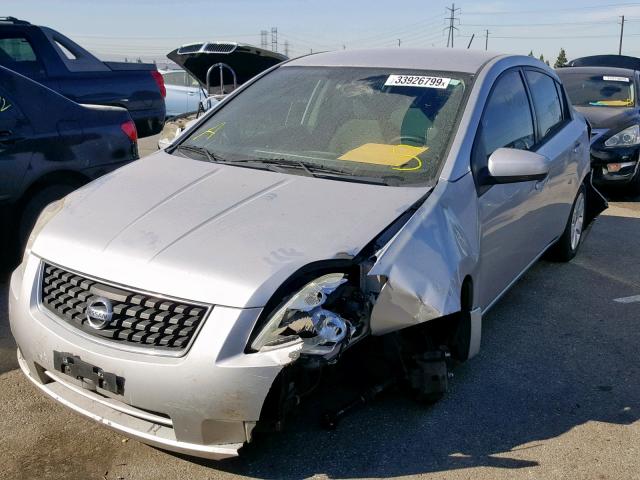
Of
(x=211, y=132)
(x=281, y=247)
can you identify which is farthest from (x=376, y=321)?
(x=211, y=132)

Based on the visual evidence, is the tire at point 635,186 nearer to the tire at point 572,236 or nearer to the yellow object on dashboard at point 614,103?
the yellow object on dashboard at point 614,103

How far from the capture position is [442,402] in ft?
11.2

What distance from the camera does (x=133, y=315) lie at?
259 cm

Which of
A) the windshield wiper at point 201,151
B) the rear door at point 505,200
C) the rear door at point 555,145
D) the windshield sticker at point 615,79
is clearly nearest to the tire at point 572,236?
the rear door at point 555,145

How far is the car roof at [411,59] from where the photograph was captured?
13.1 ft

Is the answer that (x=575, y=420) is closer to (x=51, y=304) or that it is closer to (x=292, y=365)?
(x=292, y=365)

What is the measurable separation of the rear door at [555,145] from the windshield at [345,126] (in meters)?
1.12

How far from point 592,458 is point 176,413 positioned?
178 cm

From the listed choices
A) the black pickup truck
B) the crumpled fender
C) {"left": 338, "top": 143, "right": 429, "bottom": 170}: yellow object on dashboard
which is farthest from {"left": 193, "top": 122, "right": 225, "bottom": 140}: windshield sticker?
the black pickup truck

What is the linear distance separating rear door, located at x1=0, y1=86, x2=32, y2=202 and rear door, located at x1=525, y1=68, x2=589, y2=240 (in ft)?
11.4

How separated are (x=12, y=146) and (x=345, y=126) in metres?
2.48

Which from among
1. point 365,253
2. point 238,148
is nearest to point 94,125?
point 238,148

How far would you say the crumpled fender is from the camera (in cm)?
277

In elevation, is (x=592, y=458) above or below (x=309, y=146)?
below
